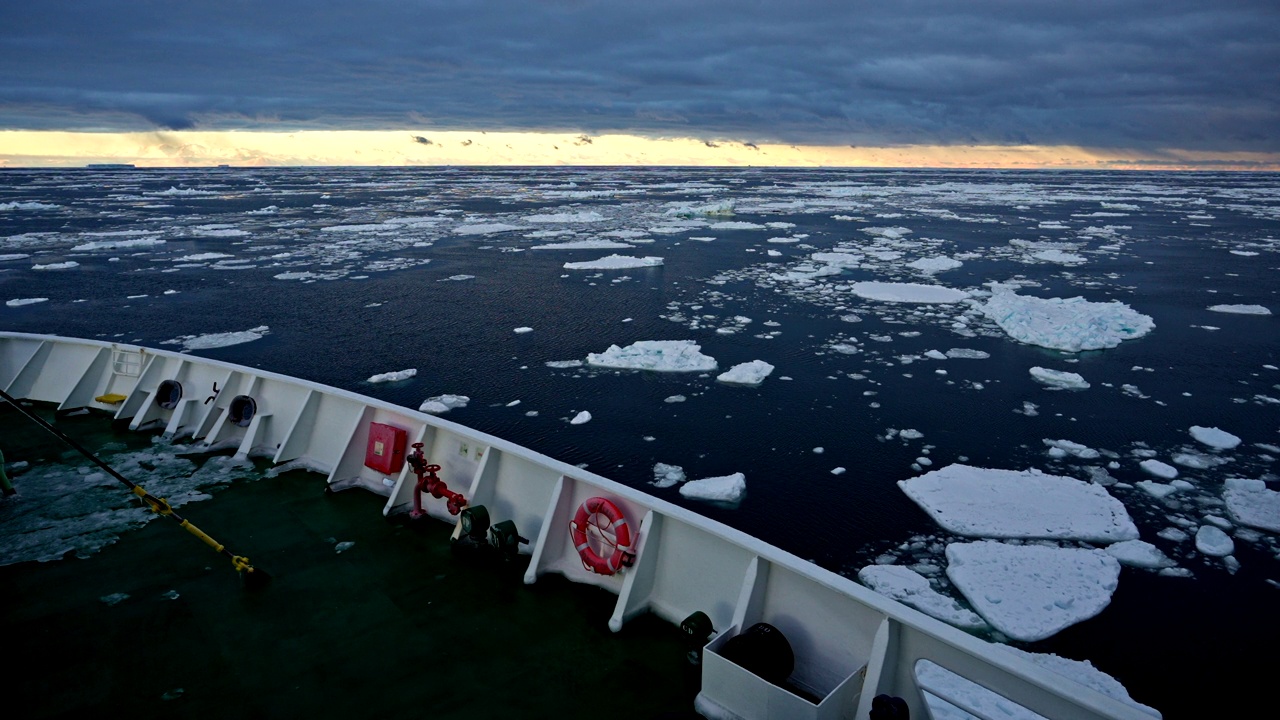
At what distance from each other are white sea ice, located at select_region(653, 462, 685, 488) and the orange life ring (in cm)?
211

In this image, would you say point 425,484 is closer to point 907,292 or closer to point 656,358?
point 656,358

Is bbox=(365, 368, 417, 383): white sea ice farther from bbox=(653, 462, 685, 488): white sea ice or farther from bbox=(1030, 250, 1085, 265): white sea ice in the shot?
bbox=(1030, 250, 1085, 265): white sea ice

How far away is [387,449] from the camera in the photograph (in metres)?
5.48

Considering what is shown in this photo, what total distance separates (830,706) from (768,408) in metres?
5.48

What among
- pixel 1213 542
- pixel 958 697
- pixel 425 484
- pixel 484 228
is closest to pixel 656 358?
pixel 425 484

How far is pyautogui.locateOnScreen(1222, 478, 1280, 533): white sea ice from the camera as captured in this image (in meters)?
5.68

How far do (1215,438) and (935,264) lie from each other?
12.2 meters

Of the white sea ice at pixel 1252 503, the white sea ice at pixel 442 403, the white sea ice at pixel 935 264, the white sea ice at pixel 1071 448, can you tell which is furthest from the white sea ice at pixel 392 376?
the white sea ice at pixel 935 264

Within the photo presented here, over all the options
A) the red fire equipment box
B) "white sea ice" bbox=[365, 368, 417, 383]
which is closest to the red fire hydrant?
the red fire equipment box

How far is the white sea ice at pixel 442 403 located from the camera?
326 inches

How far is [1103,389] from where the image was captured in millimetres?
9172

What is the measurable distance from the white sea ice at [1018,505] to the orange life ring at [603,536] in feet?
9.73

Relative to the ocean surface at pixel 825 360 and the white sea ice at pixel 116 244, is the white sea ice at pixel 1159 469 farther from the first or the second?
the white sea ice at pixel 116 244

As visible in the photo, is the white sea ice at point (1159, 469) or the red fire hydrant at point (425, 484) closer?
the red fire hydrant at point (425, 484)
